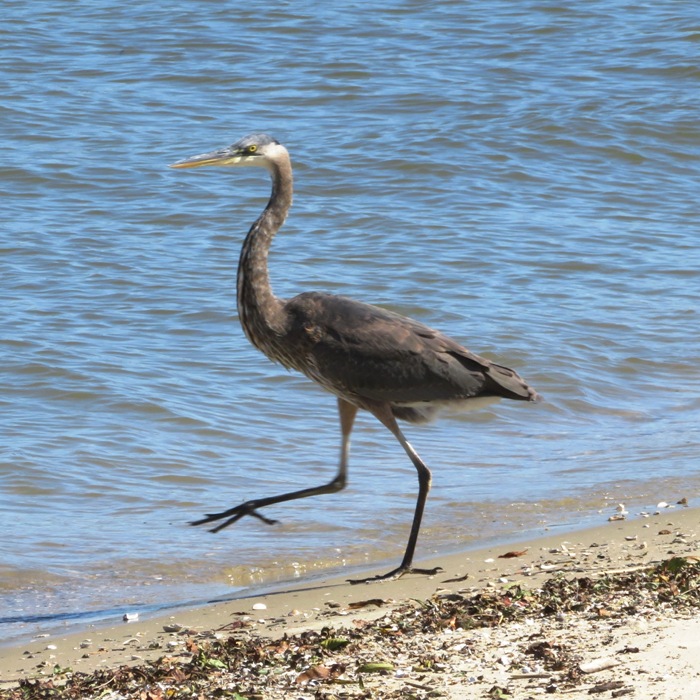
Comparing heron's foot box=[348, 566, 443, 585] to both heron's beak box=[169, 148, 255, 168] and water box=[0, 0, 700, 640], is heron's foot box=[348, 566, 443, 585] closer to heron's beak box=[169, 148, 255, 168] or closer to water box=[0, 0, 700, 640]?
water box=[0, 0, 700, 640]

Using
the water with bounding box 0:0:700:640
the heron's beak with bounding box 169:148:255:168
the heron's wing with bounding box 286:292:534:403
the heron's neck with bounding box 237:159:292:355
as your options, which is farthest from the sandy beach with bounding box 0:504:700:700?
the heron's beak with bounding box 169:148:255:168

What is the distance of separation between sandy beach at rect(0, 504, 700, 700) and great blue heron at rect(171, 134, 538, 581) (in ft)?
2.29

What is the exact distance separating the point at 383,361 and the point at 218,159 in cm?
130

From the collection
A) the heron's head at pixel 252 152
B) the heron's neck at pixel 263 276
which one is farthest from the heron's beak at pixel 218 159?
the heron's neck at pixel 263 276

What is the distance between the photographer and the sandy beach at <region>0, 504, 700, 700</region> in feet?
14.2

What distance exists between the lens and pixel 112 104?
15.6 metres

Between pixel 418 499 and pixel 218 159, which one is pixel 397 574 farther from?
pixel 218 159

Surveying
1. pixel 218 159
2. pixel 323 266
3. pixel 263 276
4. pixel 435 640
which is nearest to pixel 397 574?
pixel 435 640

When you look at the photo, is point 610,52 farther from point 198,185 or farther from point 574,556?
point 574,556

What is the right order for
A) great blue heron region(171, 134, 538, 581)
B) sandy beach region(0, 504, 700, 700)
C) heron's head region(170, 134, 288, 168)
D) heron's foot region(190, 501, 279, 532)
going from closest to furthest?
sandy beach region(0, 504, 700, 700) → heron's foot region(190, 501, 279, 532) → great blue heron region(171, 134, 538, 581) → heron's head region(170, 134, 288, 168)

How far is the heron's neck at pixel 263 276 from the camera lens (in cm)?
664

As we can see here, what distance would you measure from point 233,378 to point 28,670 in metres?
4.57

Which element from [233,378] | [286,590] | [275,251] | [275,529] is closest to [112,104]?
[275,251]

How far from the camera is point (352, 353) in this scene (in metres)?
6.45
